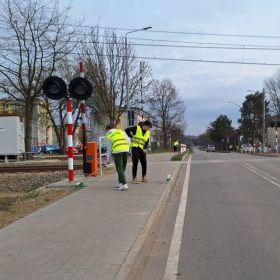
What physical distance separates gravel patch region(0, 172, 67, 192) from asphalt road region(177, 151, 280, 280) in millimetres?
7141

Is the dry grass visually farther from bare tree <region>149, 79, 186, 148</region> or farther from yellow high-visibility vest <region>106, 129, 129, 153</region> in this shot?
bare tree <region>149, 79, 186, 148</region>

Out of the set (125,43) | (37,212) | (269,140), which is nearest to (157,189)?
(37,212)

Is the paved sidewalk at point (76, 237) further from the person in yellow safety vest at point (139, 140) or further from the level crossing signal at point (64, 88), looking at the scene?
the level crossing signal at point (64, 88)

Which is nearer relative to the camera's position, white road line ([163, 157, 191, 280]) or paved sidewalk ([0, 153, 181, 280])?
paved sidewalk ([0, 153, 181, 280])

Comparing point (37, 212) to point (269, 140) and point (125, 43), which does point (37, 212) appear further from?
point (269, 140)

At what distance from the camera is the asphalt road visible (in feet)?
21.7

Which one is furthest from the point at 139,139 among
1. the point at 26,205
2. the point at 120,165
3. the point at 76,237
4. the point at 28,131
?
the point at 28,131

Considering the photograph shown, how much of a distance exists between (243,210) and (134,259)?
5.10 meters

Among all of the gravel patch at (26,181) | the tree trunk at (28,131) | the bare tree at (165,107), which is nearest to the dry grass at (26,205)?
the gravel patch at (26,181)

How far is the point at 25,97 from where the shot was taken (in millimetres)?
40531

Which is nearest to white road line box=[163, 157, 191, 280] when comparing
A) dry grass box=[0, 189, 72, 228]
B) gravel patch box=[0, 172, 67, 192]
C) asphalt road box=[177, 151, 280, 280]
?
asphalt road box=[177, 151, 280, 280]

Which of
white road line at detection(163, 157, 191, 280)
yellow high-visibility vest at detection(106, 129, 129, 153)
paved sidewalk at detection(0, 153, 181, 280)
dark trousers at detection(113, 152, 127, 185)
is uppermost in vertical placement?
yellow high-visibility vest at detection(106, 129, 129, 153)

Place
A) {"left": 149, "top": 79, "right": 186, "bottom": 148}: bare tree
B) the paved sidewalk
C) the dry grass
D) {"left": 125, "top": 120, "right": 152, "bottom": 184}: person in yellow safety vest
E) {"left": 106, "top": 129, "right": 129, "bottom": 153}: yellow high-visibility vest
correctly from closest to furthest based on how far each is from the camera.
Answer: the paved sidewalk → the dry grass → {"left": 106, "top": 129, "right": 129, "bottom": 153}: yellow high-visibility vest → {"left": 125, "top": 120, "right": 152, "bottom": 184}: person in yellow safety vest → {"left": 149, "top": 79, "right": 186, "bottom": 148}: bare tree

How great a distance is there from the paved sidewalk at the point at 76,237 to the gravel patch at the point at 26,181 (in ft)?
24.3
